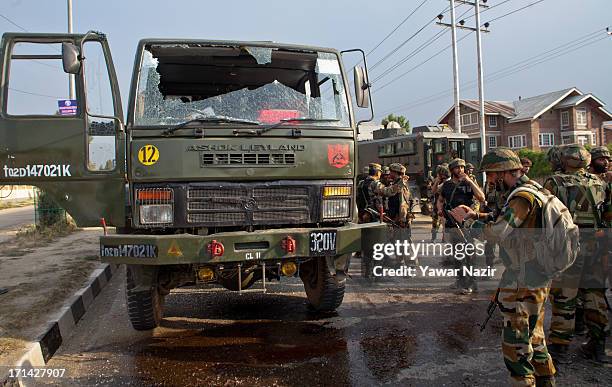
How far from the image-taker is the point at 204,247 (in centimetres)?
389

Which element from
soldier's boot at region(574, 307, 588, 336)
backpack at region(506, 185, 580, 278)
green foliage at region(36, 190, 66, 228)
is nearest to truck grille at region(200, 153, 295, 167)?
backpack at region(506, 185, 580, 278)

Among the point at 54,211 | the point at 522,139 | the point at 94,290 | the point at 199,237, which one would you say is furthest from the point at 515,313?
the point at 522,139

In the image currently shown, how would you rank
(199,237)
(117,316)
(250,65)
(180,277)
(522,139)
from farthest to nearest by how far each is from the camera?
(522,139)
(117,316)
(250,65)
(180,277)
(199,237)

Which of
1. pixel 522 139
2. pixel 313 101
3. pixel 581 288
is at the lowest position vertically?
pixel 581 288

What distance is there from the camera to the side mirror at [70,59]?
3.88 meters

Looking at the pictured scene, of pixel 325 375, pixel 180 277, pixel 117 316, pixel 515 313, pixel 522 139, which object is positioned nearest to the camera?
pixel 515 313

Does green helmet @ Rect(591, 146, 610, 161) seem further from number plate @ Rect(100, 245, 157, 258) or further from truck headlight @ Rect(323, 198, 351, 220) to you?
number plate @ Rect(100, 245, 157, 258)

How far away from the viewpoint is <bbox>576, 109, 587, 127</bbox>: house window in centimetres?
3813

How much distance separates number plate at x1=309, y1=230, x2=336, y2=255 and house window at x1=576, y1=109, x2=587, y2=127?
131ft

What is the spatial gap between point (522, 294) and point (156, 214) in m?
2.74

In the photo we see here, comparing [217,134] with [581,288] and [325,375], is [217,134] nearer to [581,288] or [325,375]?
[325,375]

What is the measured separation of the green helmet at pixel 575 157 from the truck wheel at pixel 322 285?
2259mm

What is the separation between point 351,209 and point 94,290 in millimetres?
3946

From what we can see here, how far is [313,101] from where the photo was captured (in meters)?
4.64
